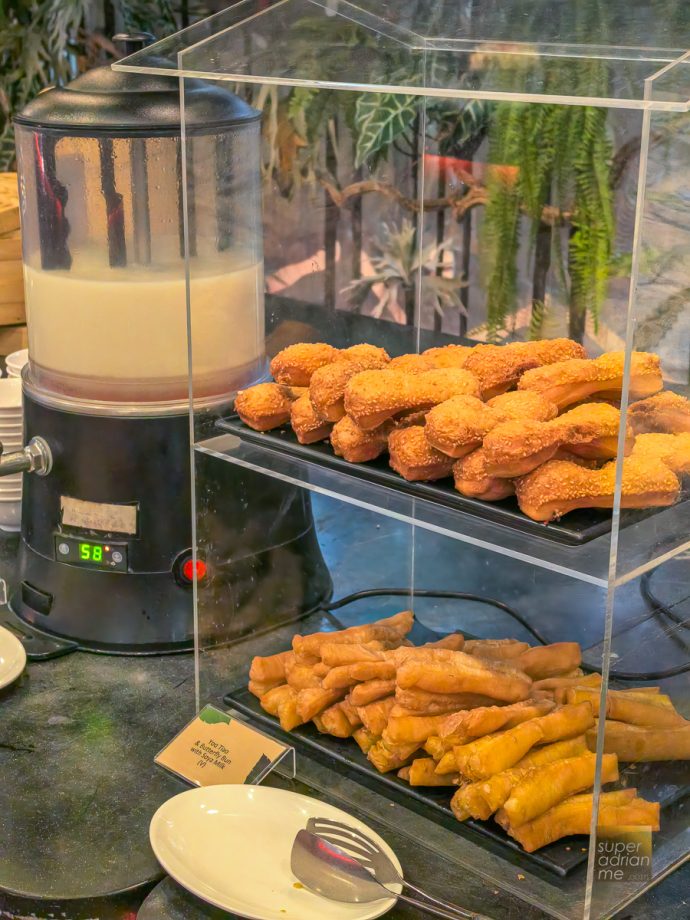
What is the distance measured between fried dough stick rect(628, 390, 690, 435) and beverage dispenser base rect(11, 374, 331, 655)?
0.56m

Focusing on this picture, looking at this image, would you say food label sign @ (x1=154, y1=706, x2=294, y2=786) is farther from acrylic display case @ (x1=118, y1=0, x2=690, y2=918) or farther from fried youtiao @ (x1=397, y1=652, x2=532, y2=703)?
fried youtiao @ (x1=397, y1=652, x2=532, y2=703)

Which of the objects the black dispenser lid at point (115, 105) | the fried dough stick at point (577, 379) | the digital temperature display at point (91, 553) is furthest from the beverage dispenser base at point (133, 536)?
the fried dough stick at point (577, 379)

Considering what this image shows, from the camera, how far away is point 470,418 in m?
1.00

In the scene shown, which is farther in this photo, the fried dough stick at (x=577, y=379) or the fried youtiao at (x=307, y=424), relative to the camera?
the fried youtiao at (x=307, y=424)

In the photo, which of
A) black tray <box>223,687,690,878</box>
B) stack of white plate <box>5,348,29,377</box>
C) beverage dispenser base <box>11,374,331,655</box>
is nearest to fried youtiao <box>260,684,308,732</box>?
black tray <box>223,687,690,878</box>

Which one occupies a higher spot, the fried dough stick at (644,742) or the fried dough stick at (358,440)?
the fried dough stick at (358,440)

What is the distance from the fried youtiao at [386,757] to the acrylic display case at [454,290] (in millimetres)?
11

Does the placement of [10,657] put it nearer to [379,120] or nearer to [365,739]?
[365,739]

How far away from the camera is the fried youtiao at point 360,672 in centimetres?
117

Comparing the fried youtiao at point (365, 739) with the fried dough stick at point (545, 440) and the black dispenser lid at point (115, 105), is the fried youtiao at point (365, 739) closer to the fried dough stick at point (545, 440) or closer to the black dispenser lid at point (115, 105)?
the fried dough stick at point (545, 440)

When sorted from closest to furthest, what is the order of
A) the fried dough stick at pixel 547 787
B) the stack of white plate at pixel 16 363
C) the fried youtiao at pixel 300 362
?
the fried dough stick at pixel 547 787 < the fried youtiao at pixel 300 362 < the stack of white plate at pixel 16 363

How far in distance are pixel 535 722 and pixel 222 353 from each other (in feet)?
1.80

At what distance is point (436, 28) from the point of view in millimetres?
1394

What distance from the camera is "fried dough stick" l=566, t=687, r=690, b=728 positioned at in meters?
0.97
